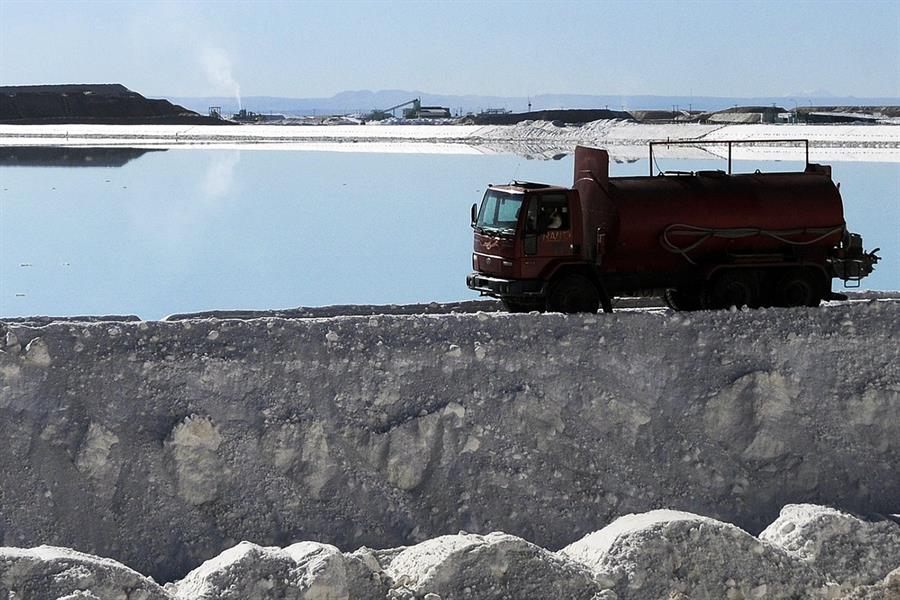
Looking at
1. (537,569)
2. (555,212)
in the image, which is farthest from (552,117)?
(537,569)

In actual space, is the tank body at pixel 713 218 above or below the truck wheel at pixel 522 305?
above

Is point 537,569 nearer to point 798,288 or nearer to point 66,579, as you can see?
point 66,579

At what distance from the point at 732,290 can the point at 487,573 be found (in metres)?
7.31

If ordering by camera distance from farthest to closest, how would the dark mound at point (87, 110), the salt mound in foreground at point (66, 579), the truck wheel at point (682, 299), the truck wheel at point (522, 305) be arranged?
the dark mound at point (87, 110), the truck wheel at point (682, 299), the truck wheel at point (522, 305), the salt mound in foreground at point (66, 579)

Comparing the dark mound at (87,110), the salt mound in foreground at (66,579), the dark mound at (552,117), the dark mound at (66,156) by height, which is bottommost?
the salt mound in foreground at (66,579)

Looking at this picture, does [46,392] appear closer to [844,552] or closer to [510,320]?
[510,320]

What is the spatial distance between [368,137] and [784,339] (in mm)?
59472

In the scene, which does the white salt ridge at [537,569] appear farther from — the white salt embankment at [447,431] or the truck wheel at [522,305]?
the truck wheel at [522,305]

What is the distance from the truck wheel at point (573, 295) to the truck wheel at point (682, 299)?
144cm

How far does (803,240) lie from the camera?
63.5 feet

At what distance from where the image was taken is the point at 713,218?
19.0m

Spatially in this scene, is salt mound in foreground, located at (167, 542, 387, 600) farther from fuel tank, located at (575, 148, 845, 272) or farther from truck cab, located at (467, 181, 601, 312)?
fuel tank, located at (575, 148, 845, 272)

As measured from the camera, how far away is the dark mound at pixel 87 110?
3415 inches

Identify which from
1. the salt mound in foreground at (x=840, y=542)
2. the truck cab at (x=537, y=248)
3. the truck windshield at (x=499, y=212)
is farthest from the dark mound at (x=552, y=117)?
the salt mound in foreground at (x=840, y=542)
